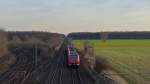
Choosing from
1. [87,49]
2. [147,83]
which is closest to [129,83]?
[147,83]

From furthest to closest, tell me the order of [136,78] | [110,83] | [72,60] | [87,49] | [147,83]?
[87,49]
[72,60]
[136,78]
[147,83]
[110,83]

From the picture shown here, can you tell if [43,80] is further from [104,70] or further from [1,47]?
[1,47]

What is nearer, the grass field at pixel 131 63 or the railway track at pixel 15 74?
the railway track at pixel 15 74

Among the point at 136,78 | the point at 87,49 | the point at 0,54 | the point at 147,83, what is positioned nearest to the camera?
the point at 147,83

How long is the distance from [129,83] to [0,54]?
119 feet

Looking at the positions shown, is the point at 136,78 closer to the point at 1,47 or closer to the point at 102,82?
the point at 102,82

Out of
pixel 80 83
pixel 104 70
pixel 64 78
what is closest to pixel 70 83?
pixel 80 83

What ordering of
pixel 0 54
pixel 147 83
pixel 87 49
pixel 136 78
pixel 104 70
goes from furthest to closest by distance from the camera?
pixel 87 49
pixel 0 54
pixel 104 70
pixel 136 78
pixel 147 83

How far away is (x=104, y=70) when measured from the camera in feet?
129

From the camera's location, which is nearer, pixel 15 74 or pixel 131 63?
pixel 15 74

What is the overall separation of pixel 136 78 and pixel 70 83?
6.91 meters

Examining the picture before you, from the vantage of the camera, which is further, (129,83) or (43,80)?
(43,80)

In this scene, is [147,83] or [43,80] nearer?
[147,83]

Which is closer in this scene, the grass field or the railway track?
the railway track
